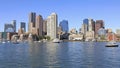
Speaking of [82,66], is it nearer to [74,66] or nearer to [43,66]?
[74,66]

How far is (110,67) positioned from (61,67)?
13.1 meters

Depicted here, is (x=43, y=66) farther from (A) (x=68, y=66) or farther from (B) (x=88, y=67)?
(B) (x=88, y=67)

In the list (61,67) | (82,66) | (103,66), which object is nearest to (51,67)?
(61,67)

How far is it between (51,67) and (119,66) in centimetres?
1866

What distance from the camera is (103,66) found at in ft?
267

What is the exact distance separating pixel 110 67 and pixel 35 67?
20026 mm

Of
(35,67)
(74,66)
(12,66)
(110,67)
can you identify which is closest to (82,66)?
(74,66)

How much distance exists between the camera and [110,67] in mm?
79875

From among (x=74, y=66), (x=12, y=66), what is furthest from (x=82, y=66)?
(x=12, y=66)

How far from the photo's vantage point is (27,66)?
82250 millimetres

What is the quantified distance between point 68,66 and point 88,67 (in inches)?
230

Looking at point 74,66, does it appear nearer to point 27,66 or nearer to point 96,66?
point 96,66

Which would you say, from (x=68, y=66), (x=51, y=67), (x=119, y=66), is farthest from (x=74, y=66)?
(x=119, y=66)

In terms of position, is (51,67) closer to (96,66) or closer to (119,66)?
(96,66)
